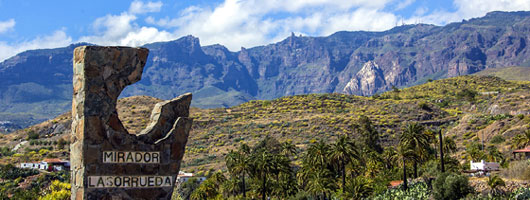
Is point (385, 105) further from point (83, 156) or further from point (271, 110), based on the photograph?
point (83, 156)

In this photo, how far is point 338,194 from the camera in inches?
2579

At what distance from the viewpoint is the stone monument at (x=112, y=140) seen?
66.5ft

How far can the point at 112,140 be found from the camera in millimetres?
20719

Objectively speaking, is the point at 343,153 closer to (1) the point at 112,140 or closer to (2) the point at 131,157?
(2) the point at 131,157

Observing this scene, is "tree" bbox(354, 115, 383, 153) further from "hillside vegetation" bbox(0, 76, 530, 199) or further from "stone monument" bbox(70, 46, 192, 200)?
"stone monument" bbox(70, 46, 192, 200)

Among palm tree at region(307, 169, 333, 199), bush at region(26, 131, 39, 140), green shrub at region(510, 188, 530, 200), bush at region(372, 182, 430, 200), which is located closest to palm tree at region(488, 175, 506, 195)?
green shrub at region(510, 188, 530, 200)

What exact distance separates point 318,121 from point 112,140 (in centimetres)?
10773

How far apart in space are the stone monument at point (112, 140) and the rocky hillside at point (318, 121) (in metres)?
74.6

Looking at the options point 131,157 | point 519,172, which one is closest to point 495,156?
point 519,172

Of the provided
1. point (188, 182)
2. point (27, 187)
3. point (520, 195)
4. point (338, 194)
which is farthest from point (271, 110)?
point (520, 195)

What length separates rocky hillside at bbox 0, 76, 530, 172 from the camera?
353ft

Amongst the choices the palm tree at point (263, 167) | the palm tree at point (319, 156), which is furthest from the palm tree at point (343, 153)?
the palm tree at point (263, 167)

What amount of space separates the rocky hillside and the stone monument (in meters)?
74.6

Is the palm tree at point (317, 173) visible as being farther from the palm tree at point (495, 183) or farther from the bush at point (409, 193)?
the palm tree at point (495, 183)
